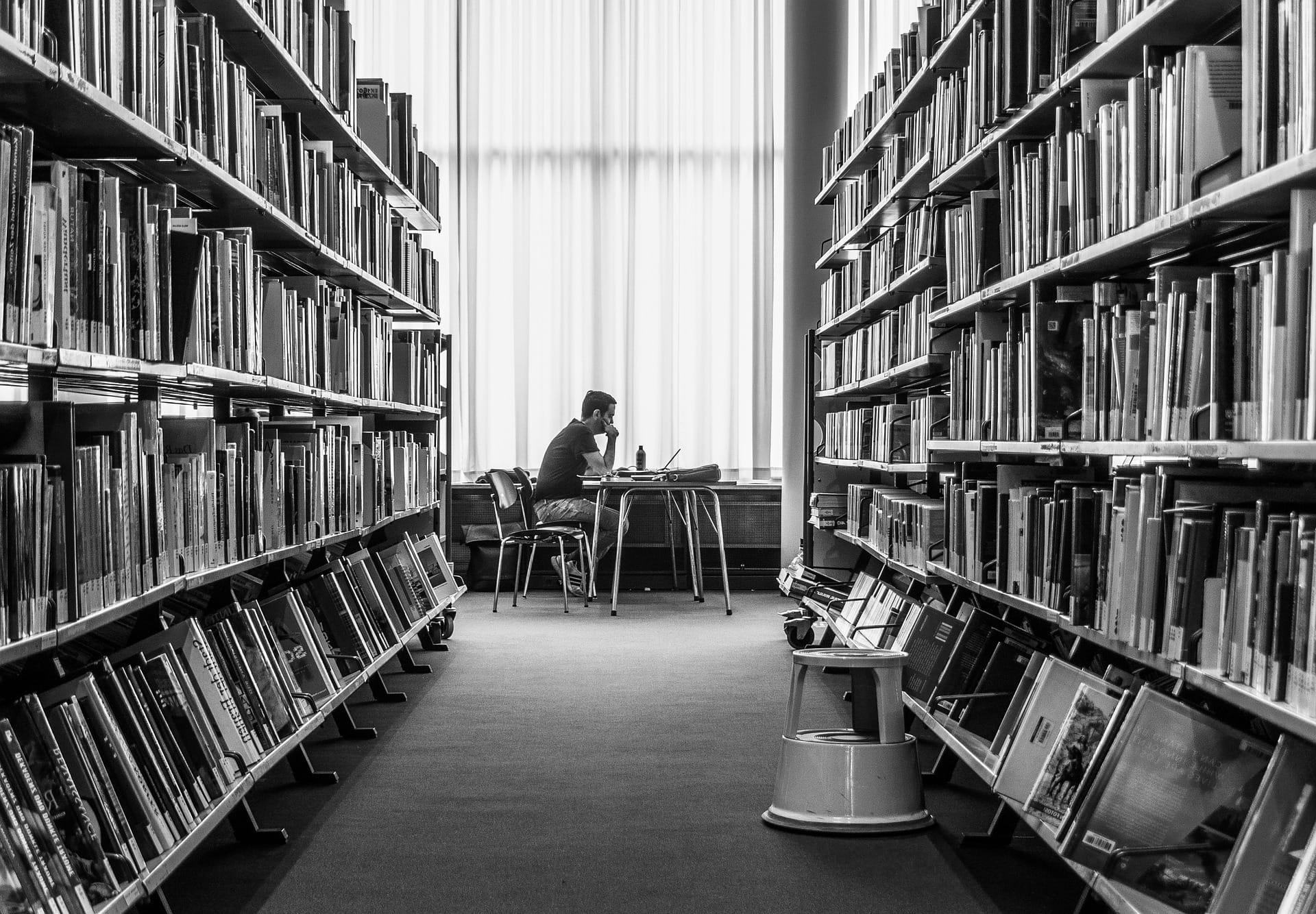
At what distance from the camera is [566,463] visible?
24.8 ft

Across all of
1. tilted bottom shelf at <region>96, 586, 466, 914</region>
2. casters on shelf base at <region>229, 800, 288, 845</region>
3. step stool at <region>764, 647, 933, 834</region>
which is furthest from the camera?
step stool at <region>764, 647, 933, 834</region>

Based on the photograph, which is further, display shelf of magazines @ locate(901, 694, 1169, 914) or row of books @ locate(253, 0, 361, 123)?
row of books @ locate(253, 0, 361, 123)

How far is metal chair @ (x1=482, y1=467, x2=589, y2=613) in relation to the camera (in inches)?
283

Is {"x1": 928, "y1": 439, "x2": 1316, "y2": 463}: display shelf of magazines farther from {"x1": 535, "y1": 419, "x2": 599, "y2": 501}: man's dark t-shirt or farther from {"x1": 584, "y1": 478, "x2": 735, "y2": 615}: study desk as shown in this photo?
{"x1": 535, "y1": 419, "x2": 599, "y2": 501}: man's dark t-shirt

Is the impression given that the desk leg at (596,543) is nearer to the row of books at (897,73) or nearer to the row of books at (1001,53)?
the row of books at (897,73)

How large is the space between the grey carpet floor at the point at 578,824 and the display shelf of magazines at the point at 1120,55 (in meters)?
1.57

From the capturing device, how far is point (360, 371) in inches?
177

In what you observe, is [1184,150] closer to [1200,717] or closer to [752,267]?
[1200,717]

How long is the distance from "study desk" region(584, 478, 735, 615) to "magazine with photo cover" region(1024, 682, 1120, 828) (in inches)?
184

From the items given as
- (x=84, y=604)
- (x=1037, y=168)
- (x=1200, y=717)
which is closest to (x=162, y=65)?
(x=84, y=604)

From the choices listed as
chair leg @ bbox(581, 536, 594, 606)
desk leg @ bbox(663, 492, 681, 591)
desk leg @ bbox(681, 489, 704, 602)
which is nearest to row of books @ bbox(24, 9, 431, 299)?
chair leg @ bbox(581, 536, 594, 606)

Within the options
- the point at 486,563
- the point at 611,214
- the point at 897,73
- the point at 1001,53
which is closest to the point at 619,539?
the point at 486,563

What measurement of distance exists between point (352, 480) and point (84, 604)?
84.4 inches

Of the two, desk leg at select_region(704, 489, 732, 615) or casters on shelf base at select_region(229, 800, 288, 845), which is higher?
desk leg at select_region(704, 489, 732, 615)
